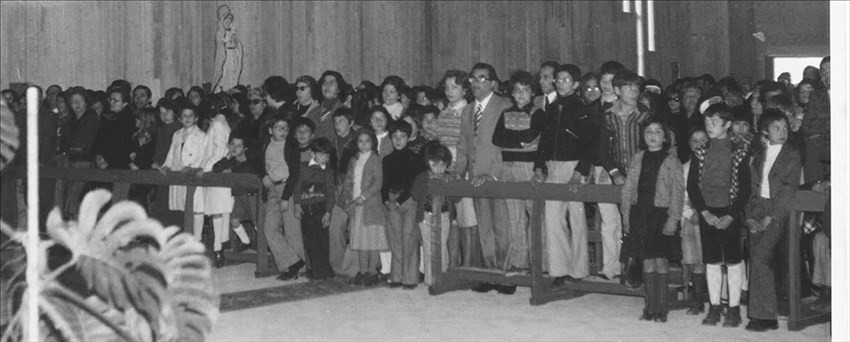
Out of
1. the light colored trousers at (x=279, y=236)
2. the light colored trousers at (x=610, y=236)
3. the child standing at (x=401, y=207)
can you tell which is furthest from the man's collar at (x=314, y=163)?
the light colored trousers at (x=610, y=236)

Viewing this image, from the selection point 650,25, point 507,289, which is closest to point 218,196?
point 507,289

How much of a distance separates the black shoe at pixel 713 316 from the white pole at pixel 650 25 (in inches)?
447

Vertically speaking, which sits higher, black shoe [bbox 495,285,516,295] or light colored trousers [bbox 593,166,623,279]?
light colored trousers [bbox 593,166,623,279]

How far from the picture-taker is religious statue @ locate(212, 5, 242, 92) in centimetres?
1234

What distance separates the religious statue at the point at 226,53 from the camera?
12344 millimetres

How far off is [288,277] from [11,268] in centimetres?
672

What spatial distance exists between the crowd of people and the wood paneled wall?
1.81 meters

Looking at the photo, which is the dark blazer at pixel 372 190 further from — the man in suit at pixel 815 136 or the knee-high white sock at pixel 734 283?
the man in suit at pixel 815 136

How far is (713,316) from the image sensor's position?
20.4ft

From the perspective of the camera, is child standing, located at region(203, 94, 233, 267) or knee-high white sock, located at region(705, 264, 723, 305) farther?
child standing, located at region(203, 94, 233, 267)

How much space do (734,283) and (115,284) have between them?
5.12m

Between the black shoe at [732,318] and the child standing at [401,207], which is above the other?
the child standing at [401,207]

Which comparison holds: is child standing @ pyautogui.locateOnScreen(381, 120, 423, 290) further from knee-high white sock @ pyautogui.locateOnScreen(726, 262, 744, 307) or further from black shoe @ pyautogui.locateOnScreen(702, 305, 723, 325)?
knee-high white sock @ pyautogui.locateOnScreen(726, 262, 744, 307)

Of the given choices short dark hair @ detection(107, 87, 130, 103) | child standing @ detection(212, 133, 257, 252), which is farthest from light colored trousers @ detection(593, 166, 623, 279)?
short dark hair @ detection(107, 87, 130, 103)
